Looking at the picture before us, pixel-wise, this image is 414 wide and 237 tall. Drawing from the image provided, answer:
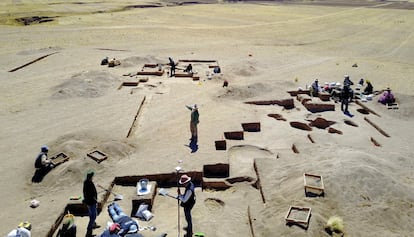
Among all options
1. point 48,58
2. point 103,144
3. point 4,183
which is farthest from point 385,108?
point 48,58

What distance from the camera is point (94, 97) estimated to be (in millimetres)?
18953

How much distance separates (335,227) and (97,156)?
7.56 meters

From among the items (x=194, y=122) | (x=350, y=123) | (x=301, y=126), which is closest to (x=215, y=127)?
(x=194, y=122)

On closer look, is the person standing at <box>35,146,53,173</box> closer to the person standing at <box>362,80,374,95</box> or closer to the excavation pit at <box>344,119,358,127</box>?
the excavation pit at <box>344,119,358,127</box>

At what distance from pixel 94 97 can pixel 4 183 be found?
8258mm

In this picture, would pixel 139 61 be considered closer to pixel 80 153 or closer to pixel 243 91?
pixel 243 91

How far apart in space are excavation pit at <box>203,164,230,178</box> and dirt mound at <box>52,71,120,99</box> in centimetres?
957

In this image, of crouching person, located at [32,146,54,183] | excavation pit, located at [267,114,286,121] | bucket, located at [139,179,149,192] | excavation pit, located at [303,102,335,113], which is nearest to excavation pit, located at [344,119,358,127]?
excavation pit, located at [303,102,335,113]

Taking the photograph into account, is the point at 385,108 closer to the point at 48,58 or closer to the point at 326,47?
the point at 326,47

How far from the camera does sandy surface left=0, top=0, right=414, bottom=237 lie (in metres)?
9.56

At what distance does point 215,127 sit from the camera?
15.3 metres

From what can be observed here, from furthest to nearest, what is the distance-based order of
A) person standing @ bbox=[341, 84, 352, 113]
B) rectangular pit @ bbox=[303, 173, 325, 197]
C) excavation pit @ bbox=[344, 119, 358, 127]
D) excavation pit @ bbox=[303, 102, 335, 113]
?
excavation pit @ bbox=[303, 102, 335, 113] < person standing @ bbox=[341, 84, 352, 113] < excavation pit @ bbox=[344, 119, 358, 127] < rectangular pit @ bbox=[303, 173, 325, 197]

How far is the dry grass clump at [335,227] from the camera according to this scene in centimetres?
842

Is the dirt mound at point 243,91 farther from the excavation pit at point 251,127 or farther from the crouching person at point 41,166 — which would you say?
the crouching person at point 41,166
